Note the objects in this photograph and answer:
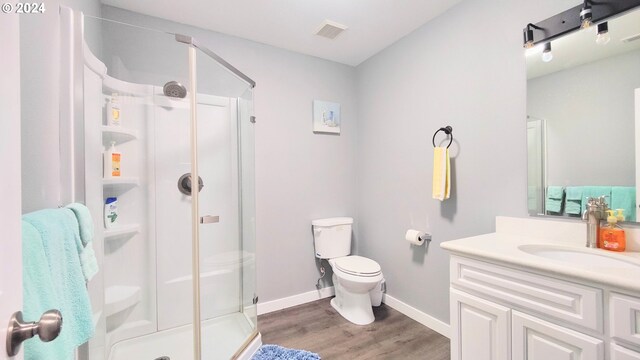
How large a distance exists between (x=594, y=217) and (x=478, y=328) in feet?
2.50

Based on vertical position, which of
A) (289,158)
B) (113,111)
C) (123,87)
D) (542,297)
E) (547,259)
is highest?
(123,87)

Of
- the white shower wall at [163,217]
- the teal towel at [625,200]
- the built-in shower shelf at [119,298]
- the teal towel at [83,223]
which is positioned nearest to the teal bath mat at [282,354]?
the white shower wall at [163,217]

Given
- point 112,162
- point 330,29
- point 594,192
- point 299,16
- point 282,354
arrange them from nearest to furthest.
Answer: point 594,192, point 112,162, point 282,354, point 299,16, point 330,29

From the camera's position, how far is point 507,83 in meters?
1.63

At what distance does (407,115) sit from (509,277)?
152 cm

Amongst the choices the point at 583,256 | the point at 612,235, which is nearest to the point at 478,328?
the point at 583,256

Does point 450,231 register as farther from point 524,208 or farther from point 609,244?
point 609,244

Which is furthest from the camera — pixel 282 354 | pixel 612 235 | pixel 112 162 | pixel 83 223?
pixel 282 354

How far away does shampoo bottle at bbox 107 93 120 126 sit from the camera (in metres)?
1.60

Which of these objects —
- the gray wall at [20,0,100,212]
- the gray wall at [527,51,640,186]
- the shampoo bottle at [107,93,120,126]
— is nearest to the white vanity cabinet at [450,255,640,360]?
the gray wall at [527,51,640,186]

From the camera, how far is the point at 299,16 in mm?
2010

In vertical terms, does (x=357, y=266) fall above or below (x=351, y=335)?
above

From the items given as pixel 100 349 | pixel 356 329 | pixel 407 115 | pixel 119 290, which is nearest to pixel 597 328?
pixel 356 329

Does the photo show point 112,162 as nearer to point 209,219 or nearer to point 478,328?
point 209,219
